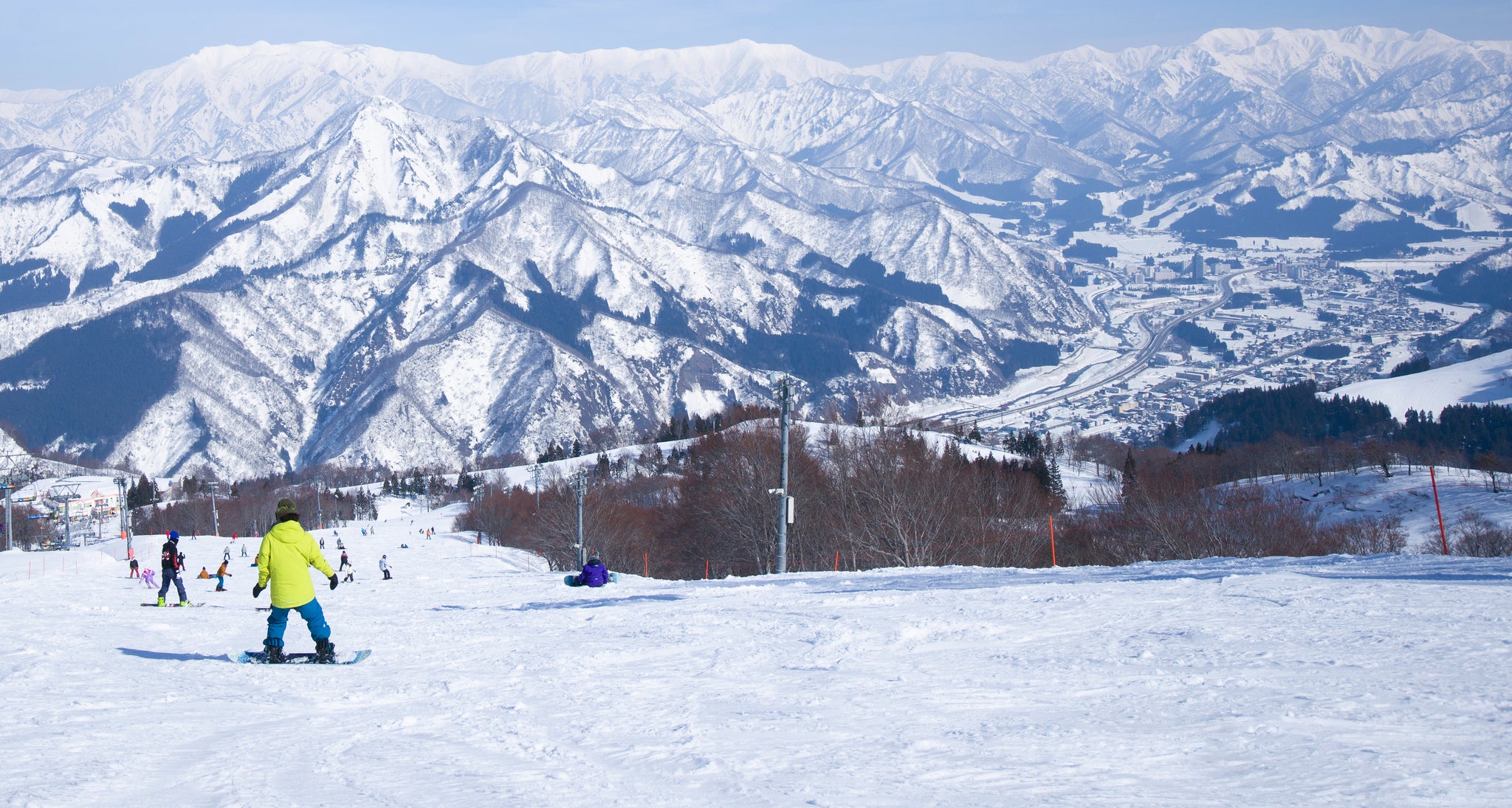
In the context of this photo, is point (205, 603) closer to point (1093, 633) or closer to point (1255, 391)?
point (1093, 633)

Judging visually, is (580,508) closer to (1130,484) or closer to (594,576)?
(594,576)

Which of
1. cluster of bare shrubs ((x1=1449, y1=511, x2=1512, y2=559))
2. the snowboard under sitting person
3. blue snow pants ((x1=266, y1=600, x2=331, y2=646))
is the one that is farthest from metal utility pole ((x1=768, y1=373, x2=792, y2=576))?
cluster of bare shrubs ((x1=1449, y1=511, x2=1512, y2=559))

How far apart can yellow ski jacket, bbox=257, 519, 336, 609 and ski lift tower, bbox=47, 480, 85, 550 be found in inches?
2716

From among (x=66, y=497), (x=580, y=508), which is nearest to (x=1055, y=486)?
(x=580, y=508)

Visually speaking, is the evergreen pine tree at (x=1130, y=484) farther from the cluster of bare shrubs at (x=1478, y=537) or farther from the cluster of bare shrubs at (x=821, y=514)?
the cluster of bare shrubs at (x=1478, y=537)

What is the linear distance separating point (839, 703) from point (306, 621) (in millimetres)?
6880

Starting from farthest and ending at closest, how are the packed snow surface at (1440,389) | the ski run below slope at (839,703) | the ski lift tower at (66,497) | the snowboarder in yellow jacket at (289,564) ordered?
the packed snow surface at (1440,389) → the ski lift tower at (66,497) → the snowboarder in yellow jacket at (289,564) → the ski run below slope at (839,703)

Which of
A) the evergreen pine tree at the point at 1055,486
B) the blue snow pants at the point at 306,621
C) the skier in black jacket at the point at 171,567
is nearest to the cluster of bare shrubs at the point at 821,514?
the evergreen pine tree at the point at 1055,486

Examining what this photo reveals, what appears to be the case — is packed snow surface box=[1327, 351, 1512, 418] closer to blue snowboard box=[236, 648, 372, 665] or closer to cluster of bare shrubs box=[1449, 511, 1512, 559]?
cluster of bare shrubs box=[1449, 511, 1512, 559]

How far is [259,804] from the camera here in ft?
24.5

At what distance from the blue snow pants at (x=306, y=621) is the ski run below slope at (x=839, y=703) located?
1.71ft

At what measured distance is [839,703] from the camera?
33.5 feet

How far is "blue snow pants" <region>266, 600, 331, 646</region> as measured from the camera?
43.8 feet

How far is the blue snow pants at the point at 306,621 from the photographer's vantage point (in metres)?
13.4
